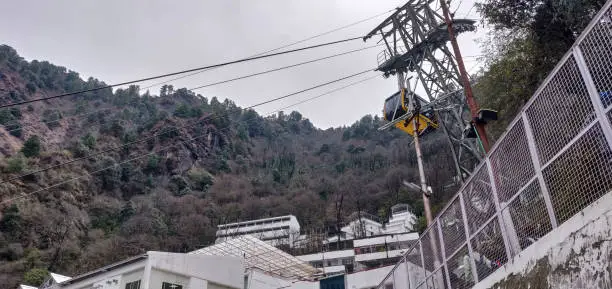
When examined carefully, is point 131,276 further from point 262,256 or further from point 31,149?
point 31,149

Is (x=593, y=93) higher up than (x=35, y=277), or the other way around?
(x=35, y=277)

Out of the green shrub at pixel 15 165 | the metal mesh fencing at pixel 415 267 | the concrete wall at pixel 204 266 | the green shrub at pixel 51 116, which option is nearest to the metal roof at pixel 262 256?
the concrete wall at pixel 204 266

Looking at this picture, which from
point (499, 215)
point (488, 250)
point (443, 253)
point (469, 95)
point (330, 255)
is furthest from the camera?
point (330, 255)

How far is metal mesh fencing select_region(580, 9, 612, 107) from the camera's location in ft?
13.5

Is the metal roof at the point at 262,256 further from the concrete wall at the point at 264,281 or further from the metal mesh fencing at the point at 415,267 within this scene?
the metal mesh fencing at the point at 415,267

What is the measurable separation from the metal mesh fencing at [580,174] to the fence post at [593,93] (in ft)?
0.28

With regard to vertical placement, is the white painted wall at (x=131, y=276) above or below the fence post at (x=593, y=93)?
above

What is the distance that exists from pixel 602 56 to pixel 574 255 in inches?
70.0

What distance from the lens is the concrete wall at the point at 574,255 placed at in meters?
3.91

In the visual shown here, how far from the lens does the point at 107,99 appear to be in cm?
12181

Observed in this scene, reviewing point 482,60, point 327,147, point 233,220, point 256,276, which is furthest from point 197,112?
point 482,60

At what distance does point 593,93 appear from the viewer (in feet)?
13.9

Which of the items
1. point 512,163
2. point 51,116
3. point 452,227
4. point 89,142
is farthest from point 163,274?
point 51,116

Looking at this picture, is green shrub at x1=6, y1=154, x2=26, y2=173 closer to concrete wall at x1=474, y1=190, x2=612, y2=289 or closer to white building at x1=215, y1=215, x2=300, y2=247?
white building at x1=215, y1=215, x2=300, y2=247
